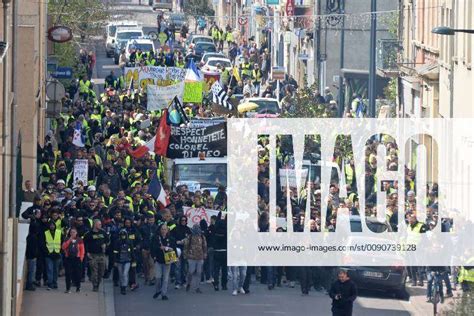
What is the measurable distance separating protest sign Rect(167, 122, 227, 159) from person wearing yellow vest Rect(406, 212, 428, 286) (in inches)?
279

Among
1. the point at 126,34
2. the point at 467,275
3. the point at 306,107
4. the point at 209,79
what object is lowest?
the point at 467,275

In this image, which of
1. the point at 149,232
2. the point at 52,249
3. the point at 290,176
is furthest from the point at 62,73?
the point at 52,249

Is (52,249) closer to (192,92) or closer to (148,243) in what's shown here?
(148,243)

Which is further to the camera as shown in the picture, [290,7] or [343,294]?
[290,7]

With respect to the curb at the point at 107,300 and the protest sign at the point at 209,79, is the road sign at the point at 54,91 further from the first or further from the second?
the protest sign at the point at 209,79

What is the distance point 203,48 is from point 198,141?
138 ft

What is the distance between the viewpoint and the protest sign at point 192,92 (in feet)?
154

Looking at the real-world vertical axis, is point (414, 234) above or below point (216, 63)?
below

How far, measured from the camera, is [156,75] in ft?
161

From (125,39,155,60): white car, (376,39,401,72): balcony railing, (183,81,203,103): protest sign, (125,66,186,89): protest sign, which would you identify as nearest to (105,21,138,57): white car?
(125,39,155,60): white car

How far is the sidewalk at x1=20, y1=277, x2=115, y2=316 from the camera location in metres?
26.0

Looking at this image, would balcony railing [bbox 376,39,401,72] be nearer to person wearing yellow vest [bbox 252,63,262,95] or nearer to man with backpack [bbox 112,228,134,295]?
person wearing yellow vest [bbox 252,63,262,95]

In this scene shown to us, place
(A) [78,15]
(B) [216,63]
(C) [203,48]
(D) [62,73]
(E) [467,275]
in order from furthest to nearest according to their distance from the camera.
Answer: (C) [203,48] < (B) [216,63] < (A) [78,15] < (D) [62,73] < (E) [467,275]

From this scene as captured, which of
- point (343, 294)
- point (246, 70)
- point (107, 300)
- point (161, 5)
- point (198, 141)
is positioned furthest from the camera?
point (161, 5)
